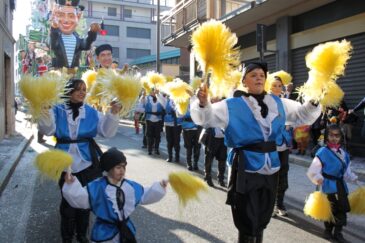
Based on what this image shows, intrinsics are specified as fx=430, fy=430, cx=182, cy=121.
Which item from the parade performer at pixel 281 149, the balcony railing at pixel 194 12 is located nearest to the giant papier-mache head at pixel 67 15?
the balcony railing at pixel 194 12

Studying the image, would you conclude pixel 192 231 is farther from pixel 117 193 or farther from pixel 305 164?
pixel 305 164

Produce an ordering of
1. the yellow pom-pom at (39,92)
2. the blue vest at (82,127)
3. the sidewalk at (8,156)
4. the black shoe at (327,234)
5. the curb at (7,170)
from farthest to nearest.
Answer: the sidewalk at (8,156)
the curb at (7,170)
the black shoe at (327,234)
the blue vest at (82,127)
the yellow pom-pom at (39,92)

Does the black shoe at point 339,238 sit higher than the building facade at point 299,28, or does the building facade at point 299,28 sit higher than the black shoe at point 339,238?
the building facade at point 299,28

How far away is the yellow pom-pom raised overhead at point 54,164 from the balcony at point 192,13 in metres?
10.7

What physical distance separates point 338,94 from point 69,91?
2628mm

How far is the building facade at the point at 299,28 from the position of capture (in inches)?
425

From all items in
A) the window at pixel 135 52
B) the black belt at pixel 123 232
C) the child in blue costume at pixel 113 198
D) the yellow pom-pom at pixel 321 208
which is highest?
the window at pixel 135 52

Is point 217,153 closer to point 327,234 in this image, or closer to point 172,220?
point 172,220

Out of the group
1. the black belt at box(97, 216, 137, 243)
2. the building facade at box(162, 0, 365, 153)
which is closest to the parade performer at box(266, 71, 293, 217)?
the black belt at box(97, 216, 137, 243)

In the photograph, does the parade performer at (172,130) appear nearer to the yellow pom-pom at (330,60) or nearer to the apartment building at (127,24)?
the yellow pom-pom at (330,60)

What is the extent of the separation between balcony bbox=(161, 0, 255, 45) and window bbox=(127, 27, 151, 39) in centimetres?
4301

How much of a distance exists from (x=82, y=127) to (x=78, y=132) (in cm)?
6

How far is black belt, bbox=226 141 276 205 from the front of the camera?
3.53m

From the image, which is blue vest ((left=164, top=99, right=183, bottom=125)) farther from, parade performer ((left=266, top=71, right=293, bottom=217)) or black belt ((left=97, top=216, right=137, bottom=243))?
black belt ((left=97, top=216, right=137, bottom=243))
